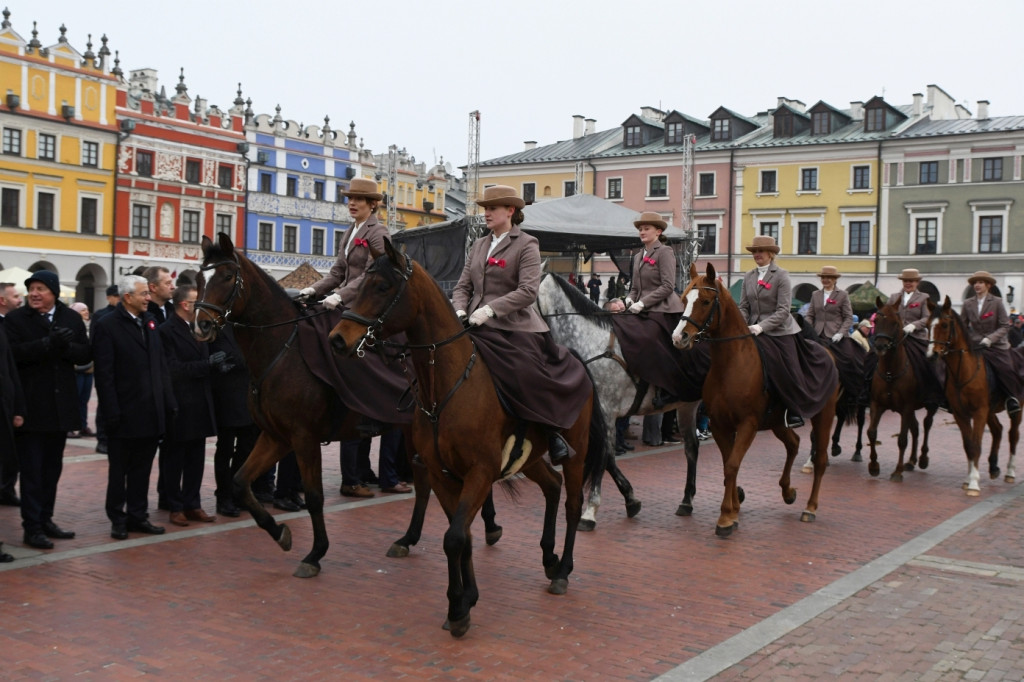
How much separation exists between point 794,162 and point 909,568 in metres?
51.2

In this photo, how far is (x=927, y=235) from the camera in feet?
174

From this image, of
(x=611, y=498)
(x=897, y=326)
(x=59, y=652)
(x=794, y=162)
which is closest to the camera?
(x=59, y=652)

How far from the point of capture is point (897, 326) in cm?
1331

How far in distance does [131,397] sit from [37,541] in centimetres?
137

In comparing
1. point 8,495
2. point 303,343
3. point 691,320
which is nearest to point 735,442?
point 691,320

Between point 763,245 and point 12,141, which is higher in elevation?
point 12,141

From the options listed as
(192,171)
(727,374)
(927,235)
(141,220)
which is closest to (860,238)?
(927,235)

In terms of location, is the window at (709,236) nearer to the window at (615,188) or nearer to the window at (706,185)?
the window at (706,185)

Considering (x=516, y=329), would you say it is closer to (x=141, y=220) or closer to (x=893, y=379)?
(x=893, y=379)

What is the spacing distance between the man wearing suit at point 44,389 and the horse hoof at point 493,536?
11.5 feet

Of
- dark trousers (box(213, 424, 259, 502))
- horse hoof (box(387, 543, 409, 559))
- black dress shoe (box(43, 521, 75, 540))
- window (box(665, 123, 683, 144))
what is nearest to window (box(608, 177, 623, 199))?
window (box(665, 123, 683, 144))

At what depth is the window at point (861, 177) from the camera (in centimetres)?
5431

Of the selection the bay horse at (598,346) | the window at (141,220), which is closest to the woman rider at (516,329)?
the bay horse at (598,346)

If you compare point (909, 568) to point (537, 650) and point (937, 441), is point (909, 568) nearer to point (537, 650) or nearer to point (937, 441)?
point (537, 650)
